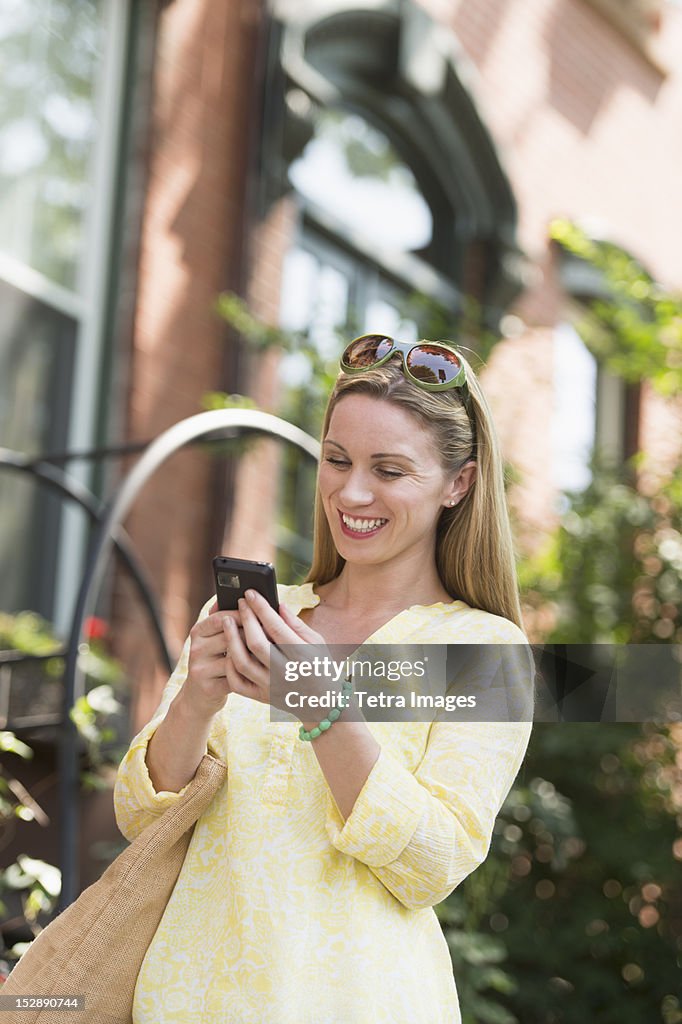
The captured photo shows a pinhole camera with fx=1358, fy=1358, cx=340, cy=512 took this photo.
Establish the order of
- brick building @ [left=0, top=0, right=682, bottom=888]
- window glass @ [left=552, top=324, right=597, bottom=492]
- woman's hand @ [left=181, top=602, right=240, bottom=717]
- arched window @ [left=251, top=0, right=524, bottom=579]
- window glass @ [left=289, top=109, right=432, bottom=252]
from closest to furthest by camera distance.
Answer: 1. woman's hand @ [left=181, top=602, right=240, bottom=717]
2. brick building @ [left=0, top=0, right=682, bottom=888]
3. arched window @ [left=251, top=0, right=524, bottom=579]
4. window glass @ [left=289, top=109, right=432, bottom=252]
5. window glass @ [left=552, top=324, right=597, bottom=492]

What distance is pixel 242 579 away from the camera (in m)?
1.92

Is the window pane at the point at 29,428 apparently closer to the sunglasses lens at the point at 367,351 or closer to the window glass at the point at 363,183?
the window glass at the point at 363,183

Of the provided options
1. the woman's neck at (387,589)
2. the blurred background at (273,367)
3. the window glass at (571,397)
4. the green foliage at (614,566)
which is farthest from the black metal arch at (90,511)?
the window glass at (571,397)

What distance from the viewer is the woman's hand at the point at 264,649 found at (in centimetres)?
184

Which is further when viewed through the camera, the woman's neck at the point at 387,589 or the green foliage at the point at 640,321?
the green foliage at the point at 640,321

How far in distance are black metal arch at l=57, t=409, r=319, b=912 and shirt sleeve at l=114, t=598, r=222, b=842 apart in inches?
49.9

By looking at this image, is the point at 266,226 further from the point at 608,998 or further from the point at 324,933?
the point at 324,933

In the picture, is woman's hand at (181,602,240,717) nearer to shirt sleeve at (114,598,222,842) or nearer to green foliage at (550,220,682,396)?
shirt sleeve at (114,598,222,842)

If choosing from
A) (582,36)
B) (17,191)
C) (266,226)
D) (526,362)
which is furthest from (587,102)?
(17,191)

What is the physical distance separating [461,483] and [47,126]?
438cm

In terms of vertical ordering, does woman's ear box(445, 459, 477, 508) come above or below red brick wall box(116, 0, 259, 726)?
below

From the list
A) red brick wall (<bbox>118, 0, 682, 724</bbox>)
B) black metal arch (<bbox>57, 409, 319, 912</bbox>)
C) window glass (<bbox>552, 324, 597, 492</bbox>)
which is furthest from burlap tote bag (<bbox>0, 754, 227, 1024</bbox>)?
window glass (<bbox>552, 324, 597, 492</bbox>)

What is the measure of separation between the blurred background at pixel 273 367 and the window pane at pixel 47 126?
0.04ft

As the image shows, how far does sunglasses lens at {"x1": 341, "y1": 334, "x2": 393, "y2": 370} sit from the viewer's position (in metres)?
2.15
